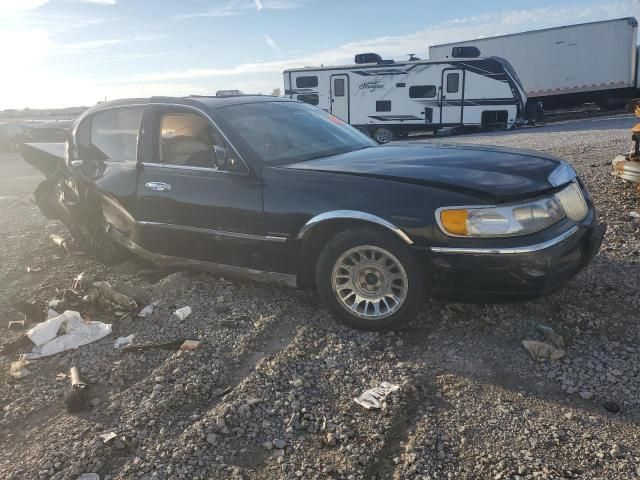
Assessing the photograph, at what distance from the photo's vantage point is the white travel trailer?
17500 mm

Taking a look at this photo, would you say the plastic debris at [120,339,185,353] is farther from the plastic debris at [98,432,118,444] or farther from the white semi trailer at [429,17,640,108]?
the white semi trailer at [429,17,640,108]

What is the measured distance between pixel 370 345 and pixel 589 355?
1.35 meters

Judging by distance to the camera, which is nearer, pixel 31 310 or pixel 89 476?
pixel 89 476

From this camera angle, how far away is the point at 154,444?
2.66 meters

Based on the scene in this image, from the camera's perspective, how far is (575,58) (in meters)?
21.2

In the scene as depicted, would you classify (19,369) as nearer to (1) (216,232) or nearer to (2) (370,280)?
(1) (216,232)

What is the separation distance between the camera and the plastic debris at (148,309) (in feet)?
13.6

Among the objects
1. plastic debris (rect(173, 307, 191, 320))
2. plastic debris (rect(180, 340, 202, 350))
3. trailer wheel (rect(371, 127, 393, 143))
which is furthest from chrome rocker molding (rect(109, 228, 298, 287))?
trailer wheel (rect(371, 127, 393, 143))

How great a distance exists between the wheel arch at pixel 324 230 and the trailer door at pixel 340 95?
15726 mm

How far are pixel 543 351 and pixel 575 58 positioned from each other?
848 inches

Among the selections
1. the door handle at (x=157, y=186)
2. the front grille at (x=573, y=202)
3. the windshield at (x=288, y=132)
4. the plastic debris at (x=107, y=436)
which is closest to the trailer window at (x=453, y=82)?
the windshield at (x=288, y=132)

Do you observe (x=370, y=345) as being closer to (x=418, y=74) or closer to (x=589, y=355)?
(x=589, y=355)

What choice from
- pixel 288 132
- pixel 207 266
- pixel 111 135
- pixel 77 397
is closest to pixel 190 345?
pixel 77 397

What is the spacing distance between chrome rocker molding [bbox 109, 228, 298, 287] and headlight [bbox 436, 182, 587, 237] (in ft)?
4.22
